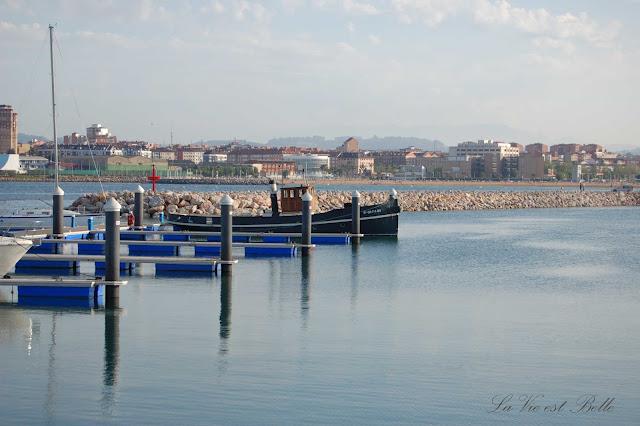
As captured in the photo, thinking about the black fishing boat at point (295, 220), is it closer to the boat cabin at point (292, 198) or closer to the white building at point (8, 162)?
the boat cabin at point (292, 198)

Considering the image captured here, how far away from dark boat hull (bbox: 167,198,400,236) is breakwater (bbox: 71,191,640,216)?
7.39 meters

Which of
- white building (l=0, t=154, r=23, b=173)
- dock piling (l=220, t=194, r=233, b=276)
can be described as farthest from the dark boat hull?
white building (l=0, t=154, r=23, b=173)

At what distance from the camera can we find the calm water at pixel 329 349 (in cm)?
1186

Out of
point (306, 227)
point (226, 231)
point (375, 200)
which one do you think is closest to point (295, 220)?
point (306, 227)

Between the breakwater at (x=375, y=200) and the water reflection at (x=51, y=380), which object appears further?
the breakwater at (x=375, y=200)

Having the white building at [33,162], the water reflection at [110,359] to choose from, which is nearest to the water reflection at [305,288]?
the water reflection at [110,359]

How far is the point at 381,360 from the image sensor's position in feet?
47.1

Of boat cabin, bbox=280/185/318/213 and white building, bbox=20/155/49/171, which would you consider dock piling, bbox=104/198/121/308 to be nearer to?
boat cabin, bbox=280/185/318/213

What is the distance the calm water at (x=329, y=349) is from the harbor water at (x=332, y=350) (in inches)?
1.4

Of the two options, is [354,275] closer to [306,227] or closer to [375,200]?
[306,227]

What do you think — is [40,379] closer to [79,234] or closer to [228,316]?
[228,316]

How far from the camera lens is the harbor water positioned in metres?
11.9

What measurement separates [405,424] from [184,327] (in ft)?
20.9

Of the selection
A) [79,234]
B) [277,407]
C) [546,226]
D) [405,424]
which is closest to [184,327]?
[277,407]
